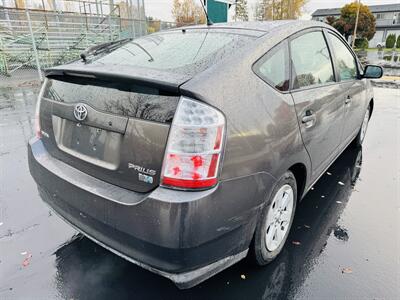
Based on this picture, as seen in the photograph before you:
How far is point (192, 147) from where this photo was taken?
1.55 m

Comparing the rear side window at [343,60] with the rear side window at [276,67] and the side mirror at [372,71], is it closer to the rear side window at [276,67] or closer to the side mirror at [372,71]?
the side mirror at [372,71]

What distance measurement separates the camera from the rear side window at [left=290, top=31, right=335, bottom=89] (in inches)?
92.7

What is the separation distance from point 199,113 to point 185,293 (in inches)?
50.1

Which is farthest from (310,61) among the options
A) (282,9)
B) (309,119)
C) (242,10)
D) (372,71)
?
(242,10)

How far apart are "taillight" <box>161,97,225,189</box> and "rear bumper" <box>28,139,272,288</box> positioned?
7 centimetres

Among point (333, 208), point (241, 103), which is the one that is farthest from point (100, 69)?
point (333, 208)

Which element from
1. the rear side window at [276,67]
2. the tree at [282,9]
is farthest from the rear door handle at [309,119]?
the tree at [282,9]

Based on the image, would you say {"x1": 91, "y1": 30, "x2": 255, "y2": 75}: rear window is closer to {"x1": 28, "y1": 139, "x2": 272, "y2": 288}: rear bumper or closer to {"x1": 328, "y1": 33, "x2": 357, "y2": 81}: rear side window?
{"x1": 28, "y1": 139, "x2": 272, "y2": 288}: rear bumper

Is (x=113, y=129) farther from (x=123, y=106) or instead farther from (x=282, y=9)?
(x=282, y=9)

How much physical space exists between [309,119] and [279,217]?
0.77 m

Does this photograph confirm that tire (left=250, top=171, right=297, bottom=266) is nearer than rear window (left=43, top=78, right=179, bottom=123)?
No

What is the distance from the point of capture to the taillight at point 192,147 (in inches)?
60.8

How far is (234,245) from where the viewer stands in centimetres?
183

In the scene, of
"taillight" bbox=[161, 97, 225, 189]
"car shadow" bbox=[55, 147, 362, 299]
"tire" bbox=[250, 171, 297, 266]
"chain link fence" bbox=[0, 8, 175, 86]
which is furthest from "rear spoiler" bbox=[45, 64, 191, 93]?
"chain link fence" bbox=[0, 8, 175, 86]
